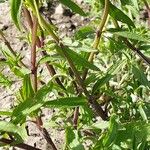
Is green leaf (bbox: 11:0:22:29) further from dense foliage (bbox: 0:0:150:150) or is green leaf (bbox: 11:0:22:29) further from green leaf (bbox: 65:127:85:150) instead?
green leaf (bbox: 65:127:85:150)

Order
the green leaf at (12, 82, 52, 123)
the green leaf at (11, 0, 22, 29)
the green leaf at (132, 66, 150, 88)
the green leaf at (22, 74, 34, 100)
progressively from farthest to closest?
1. the green leaf at (132, 66, 150, 88)
2. the green leaf at (22, 74, 34, 100)
3. the green leaf at (12, 82, 52, 123)
4. the green leaf at (11, 0, 22, 29)

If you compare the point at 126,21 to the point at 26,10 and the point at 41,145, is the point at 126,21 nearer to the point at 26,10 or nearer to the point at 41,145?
the point at 26,10

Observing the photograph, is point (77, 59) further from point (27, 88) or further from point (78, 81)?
point (27, 88)

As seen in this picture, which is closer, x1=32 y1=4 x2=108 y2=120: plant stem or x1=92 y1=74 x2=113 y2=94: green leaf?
x1=32 y1=4 x2=108 y2=120: plant stem

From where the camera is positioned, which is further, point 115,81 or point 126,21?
point 115,81


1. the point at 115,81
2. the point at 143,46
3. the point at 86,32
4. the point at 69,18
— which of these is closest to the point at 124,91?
the point at 115,81

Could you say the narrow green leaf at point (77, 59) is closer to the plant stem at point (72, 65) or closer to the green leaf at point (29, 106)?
the plant stem at point (72, 65)

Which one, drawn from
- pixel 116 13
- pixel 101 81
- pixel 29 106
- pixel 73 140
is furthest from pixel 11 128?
pixel 116 13

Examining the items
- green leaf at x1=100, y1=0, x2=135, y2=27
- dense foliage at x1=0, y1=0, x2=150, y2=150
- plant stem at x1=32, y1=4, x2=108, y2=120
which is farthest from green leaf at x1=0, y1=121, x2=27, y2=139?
green leaf at x1=100, y1=0, x2=135, y2=27
